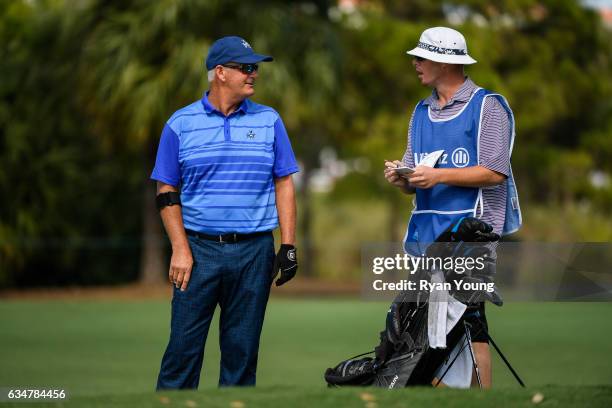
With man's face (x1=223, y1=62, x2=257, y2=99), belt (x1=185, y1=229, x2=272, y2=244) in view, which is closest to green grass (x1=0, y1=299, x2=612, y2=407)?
belt (x1=185, y1=229, x2=272, y2=244)

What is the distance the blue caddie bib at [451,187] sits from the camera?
20.0 ft

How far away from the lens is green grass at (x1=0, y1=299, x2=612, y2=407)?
5508mm

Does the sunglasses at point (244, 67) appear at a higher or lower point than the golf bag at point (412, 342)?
higher

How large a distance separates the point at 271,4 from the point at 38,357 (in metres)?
13.2

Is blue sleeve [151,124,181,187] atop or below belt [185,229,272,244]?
atop

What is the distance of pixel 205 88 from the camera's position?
68.2 ft

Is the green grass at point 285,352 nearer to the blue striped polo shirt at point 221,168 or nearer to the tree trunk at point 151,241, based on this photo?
the blue striped polo shirt at point 221,168

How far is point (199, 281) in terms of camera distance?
6.33 metres

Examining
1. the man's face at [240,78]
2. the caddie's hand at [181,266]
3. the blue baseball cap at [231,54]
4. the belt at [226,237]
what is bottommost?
the caddie's hand at [181,266]

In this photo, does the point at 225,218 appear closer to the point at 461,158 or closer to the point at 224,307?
the point at 224,307

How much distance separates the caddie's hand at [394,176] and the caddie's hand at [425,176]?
0.46 feet

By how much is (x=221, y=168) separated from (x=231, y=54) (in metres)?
0.65

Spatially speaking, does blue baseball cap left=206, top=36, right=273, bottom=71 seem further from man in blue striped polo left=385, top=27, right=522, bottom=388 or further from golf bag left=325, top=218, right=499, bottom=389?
golf bag left=325, top=218, right=499, bottom=389

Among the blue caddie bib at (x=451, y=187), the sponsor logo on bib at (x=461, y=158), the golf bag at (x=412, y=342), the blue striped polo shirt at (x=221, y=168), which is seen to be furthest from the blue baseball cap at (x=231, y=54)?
the golf bag at (x=412, y=342)
